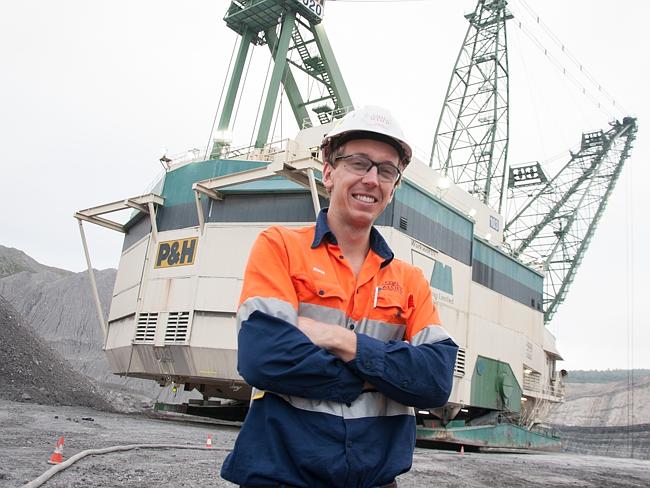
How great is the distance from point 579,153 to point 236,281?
129ft

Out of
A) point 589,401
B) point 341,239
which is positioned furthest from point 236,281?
point 589,401

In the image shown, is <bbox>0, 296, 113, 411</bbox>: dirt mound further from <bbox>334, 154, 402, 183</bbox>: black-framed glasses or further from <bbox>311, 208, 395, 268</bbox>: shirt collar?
<bbox>334, 154, 402, 183</bbox>: black-framed glasses

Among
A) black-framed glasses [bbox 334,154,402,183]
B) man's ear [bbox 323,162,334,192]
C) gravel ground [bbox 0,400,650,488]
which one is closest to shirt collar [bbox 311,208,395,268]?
man's ear [bbox 323,162,334,192]

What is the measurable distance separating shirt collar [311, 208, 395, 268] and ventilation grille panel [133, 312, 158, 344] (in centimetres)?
1717

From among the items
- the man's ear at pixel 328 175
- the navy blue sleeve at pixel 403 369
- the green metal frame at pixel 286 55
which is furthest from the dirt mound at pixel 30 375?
the navy blue sleeve at pixel 403 369

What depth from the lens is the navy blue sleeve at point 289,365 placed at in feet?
6.69

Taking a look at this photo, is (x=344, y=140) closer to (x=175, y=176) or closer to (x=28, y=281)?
(x=175, y=176)

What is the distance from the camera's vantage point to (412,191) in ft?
62.7

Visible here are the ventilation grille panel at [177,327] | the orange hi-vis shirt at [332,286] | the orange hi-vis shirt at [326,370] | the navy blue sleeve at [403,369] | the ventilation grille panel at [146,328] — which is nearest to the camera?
the orange hi-vis shirt at [326,370]

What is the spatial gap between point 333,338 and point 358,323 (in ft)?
0.70

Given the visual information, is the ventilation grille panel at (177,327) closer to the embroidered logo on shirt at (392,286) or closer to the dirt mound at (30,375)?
the dirt mound at (30,375)

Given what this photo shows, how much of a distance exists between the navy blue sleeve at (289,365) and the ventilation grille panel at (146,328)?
1738 cm

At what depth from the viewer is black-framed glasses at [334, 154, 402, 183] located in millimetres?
2453

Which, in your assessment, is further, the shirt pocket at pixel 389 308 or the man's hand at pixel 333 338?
the shirt pocket at pixel 389 308
